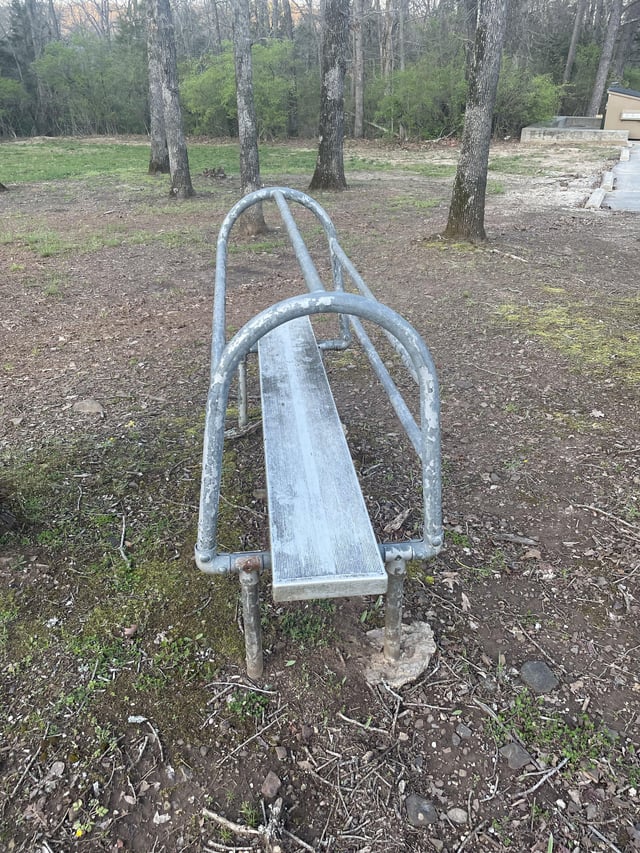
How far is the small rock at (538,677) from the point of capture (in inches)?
74.0

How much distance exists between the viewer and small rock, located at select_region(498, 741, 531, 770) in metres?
1.66

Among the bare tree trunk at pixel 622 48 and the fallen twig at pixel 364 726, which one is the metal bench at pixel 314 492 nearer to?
the fallen twig at pixel 364 726

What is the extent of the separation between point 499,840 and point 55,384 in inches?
136

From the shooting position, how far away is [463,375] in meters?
4.04

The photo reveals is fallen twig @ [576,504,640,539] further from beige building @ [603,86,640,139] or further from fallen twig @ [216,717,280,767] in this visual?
beige building @ [603,86,640,139]

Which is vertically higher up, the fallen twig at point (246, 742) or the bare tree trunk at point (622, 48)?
the bare tree trunk at point (622, 48)

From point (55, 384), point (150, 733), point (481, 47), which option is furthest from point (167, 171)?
point (150, 733)

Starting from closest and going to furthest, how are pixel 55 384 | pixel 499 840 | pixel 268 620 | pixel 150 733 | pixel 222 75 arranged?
pixel 499 840 → pixel 150 733 → pixel 268 620 → pixel 55 384 → pixel 222 75

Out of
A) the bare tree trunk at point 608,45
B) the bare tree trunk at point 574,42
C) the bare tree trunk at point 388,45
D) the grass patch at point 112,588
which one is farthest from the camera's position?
the bare tree trunk at point 574,42

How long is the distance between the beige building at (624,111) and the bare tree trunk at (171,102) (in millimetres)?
17666

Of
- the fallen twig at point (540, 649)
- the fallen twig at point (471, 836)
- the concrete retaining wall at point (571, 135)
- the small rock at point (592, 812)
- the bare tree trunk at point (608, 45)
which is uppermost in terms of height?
the bare tree trunk at point (608, 45)

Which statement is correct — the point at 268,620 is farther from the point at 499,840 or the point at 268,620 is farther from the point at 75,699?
the point at 499,840

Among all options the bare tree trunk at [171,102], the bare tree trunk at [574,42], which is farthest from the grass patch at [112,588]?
the bare tree trunk at [574,42]

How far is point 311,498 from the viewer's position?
1876 millimetres
